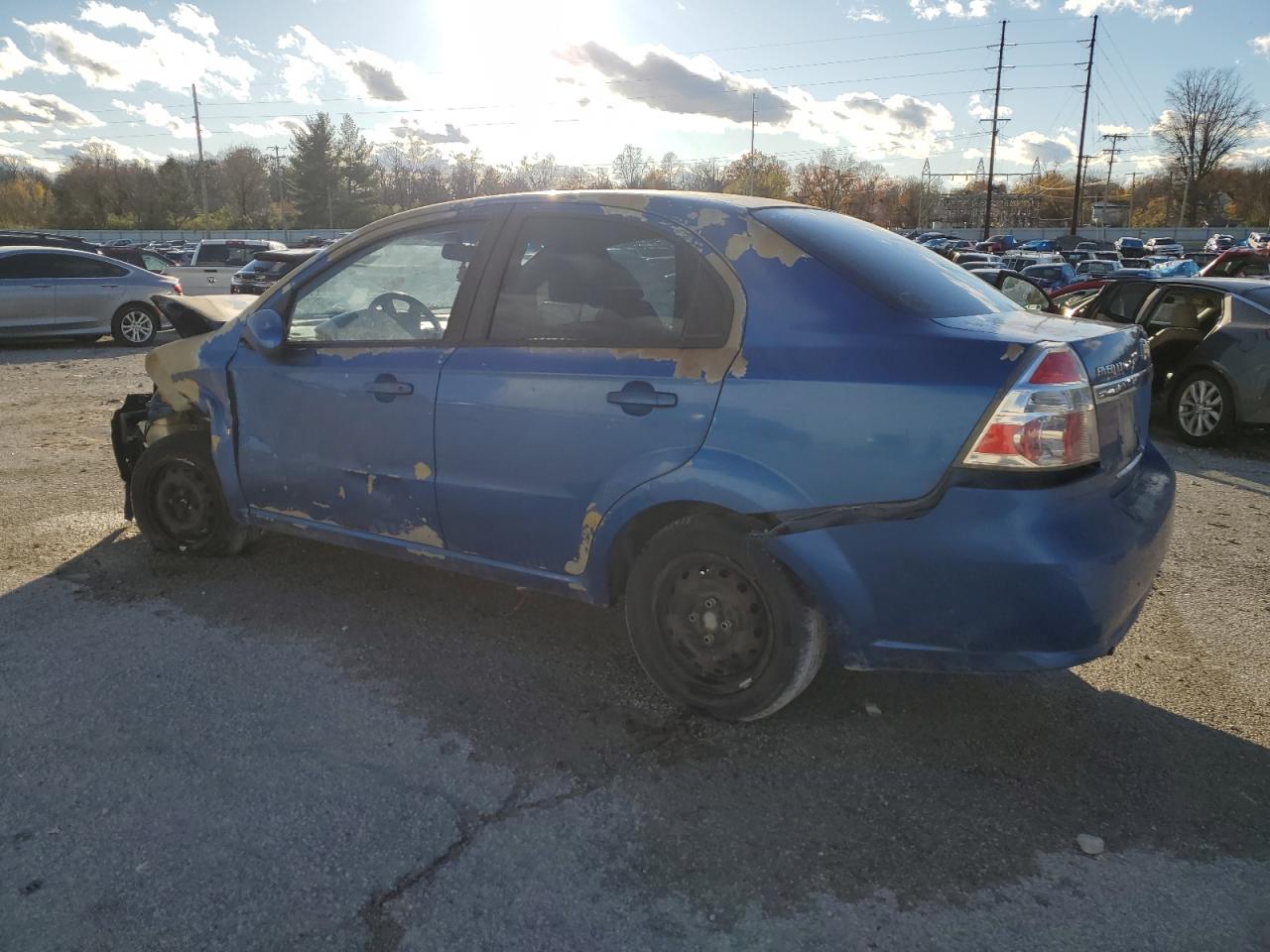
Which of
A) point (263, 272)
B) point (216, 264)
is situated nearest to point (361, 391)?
point (263, 272)

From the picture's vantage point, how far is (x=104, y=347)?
14.6 meters

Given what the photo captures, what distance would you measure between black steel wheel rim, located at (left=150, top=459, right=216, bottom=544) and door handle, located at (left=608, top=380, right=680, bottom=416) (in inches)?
95.5

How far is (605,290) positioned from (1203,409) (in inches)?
273

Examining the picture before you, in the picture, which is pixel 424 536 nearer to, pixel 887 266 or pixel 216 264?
pixel 887 266

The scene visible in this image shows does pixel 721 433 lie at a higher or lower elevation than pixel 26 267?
lower

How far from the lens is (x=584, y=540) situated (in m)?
3.23

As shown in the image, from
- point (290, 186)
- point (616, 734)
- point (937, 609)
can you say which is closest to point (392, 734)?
point (616, 734)

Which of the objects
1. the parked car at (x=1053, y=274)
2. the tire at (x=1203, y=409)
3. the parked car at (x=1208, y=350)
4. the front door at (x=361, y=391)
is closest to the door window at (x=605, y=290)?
the front door at (x=361, y=391)

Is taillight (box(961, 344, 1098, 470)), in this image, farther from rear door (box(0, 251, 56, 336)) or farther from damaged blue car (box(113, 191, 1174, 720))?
rear door (box(0, 251, 56, 336))

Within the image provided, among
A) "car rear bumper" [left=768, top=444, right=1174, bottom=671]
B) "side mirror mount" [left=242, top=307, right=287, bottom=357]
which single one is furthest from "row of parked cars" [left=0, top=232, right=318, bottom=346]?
"car rear bumper" [left=768, top=444, right=1174, bottom=671]

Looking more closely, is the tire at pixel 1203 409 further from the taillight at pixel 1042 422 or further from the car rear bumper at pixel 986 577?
the taillight at pixel 1042 422

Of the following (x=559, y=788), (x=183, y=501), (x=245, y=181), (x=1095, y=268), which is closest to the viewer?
(x=559, y=788)

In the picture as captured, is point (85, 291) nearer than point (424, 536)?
No


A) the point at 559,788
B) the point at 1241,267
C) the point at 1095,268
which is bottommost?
the point at 559,788
